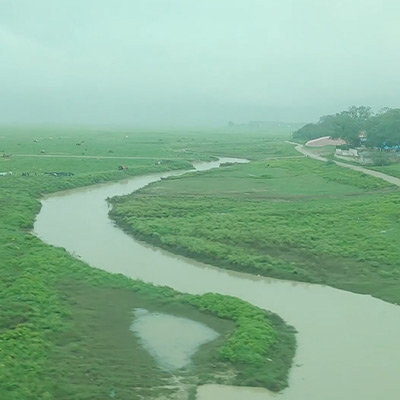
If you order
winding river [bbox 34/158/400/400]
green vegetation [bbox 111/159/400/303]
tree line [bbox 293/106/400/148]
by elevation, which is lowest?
winding river [bbox 34/158/400/400]

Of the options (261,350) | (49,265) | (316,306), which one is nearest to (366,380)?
(261,350)

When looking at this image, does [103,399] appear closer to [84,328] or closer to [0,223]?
[84,328]

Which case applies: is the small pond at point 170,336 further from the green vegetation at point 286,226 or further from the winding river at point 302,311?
the green vegetation at point 286,226

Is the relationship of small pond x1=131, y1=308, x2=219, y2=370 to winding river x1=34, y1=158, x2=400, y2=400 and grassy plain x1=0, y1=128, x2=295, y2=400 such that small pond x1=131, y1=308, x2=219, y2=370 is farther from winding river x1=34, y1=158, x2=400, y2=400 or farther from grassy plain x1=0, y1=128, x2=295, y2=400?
winding river x1=34, y1=158, x2=400, y2=400

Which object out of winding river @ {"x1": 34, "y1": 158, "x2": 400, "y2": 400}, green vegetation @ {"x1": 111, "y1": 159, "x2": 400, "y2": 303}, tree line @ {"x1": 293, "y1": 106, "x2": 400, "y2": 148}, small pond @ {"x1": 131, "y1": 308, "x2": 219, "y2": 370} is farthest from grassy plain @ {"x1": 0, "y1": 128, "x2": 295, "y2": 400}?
tree line @ {"x1": 293, "y1": 106, "x2": 400, "y2": 148}

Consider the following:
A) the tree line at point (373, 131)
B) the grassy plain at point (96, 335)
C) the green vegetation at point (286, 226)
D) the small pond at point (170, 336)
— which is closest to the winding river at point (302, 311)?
the grassy plain at point (96, 335)

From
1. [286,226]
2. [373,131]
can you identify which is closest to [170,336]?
[286,226]

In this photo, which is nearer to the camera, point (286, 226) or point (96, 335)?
point (96, 335)

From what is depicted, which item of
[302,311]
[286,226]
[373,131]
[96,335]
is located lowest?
[302,311]

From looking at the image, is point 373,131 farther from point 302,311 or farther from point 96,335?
point 96,335
